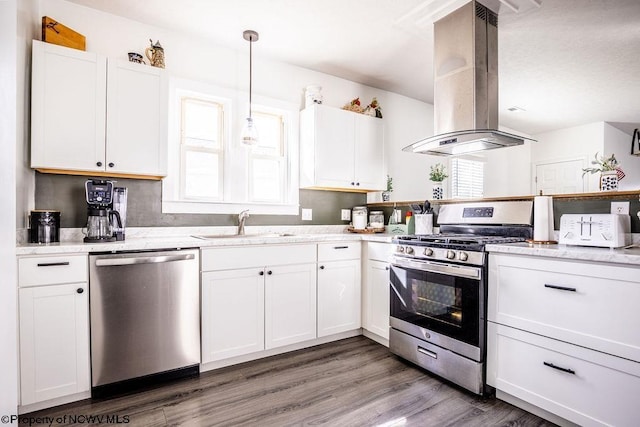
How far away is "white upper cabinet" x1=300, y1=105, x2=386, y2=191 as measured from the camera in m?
3.24

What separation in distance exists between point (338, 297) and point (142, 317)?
1521 millimetres

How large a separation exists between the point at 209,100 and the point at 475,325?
108 inches

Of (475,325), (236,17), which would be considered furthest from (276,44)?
(475,325)

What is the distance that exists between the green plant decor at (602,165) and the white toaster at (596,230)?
1.97 feet

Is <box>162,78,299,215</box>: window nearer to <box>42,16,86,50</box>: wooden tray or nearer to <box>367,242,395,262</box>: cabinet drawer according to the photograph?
<box>42,16,86,50</box>: wooden tray

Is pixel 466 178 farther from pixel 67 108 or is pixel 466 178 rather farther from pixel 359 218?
pixel 67 108

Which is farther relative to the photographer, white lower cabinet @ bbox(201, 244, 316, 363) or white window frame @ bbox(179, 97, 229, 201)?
white window frame @ bbox(179, 97, 229, 201)

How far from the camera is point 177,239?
92.7 inches

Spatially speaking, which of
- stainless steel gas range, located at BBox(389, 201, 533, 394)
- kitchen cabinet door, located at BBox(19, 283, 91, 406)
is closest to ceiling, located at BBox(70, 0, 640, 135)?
stainless steel gas range, located at BBox(389, 201, 533, 394)

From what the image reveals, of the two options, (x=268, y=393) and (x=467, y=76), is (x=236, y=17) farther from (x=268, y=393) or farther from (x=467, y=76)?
(x=268, y=393)

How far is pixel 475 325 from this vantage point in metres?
2.03

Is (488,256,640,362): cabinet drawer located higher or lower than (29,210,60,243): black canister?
lower

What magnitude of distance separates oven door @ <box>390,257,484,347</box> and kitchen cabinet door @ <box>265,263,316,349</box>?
67cm

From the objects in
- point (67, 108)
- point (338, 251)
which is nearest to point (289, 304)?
point (338, 251)
